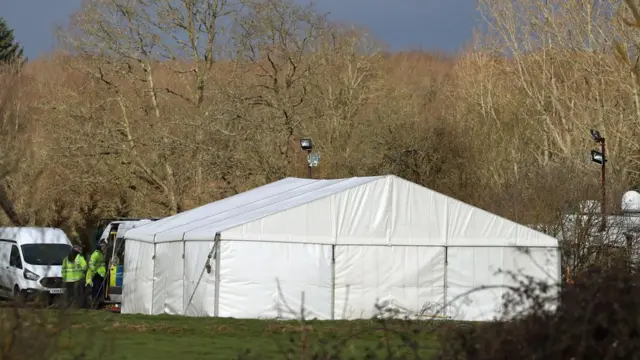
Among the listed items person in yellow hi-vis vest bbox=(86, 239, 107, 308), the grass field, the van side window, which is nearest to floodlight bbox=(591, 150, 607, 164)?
the grass field

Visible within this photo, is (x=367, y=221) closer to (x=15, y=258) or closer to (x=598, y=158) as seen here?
(x=598, y=158)

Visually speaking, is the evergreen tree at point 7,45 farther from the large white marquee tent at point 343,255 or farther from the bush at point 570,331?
the bush at point 570,331

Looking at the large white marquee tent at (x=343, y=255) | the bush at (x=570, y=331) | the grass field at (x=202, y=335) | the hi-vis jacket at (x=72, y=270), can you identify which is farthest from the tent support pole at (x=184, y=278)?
the bush at (x=570, y=331)

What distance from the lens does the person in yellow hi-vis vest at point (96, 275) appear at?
100ft

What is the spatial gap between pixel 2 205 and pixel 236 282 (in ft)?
46.7

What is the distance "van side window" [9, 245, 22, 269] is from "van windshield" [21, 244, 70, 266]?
0.18m

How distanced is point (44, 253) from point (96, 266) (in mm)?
4120

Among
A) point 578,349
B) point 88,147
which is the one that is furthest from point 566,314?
point 88,147

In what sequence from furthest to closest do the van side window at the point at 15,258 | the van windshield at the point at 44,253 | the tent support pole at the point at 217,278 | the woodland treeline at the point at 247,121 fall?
1. the woodland treeline at the point at 247,121
2. the van windshield at the point at 44,253
3. the van side window at the point at 15,258
4. the tent support pole at the point at 217,278

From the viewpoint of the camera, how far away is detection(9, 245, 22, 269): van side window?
110 feet

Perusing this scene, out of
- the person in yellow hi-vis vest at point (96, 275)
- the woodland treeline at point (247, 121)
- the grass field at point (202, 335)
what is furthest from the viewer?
the woodland treeline at point (247, 121)

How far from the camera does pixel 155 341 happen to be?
1828cm

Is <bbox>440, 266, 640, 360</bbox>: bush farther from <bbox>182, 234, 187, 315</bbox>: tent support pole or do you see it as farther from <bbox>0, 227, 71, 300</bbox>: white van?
<bbox>0, 227, 71, 300</bbox>: white van

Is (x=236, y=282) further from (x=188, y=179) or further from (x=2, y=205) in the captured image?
(x=188, y=179)
